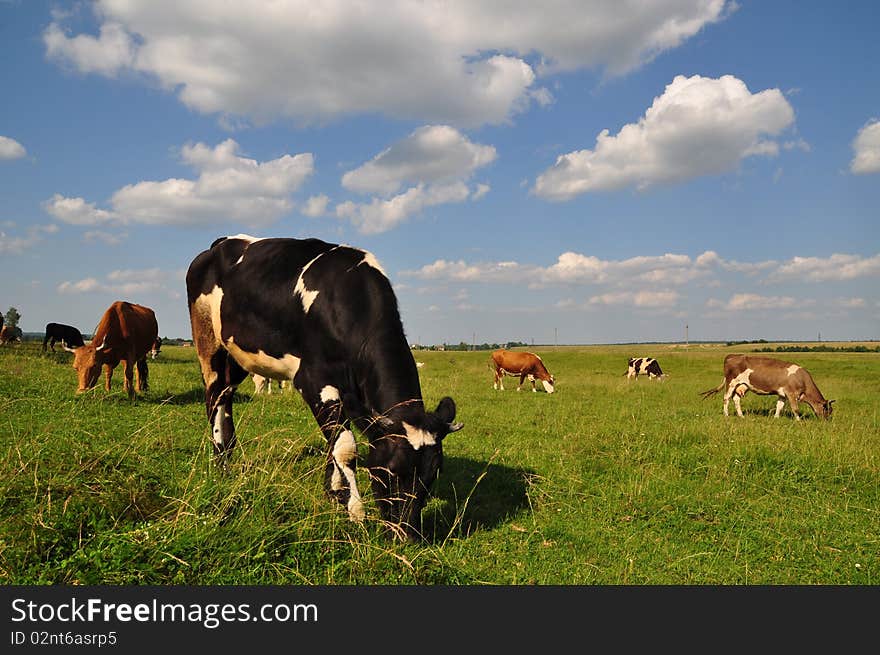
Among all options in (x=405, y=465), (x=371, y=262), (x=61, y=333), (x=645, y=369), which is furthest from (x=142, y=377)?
(x=645, y=369)

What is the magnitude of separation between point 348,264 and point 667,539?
16.0 ft

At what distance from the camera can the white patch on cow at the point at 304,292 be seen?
6902mm

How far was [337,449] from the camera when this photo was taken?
6.13 meters

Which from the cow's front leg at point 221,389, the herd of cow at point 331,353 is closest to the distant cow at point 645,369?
the cow's front leg at point 221,389

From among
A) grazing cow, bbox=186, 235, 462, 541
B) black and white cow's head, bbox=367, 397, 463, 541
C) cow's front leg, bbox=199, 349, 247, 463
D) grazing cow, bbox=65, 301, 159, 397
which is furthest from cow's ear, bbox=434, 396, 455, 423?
grazing cow, bbox=65, 301, 159, 397

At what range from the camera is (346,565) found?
432 cm

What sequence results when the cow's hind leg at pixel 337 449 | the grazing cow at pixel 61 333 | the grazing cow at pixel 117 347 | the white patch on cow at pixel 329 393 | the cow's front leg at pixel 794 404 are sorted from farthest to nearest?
the grazing cow at pixel 61 333, the cow's front leg at pixel 794 404, the grazing cow at pixel 117 347, the white patch on cow at pixel 329 393, the cow's hind leg at pixel 337 449

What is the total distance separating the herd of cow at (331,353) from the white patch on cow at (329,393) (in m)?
0.01

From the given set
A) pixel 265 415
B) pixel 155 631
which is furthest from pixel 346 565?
pixel 265 415

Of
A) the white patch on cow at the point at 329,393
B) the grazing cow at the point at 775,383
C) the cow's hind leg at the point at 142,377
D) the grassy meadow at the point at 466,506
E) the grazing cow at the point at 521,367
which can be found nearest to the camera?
the grassy meadow at the point at 466,506

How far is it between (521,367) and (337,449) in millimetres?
22332

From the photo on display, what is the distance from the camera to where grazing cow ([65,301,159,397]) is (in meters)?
13.9

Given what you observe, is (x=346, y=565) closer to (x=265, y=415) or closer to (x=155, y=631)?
(x=155, y=631)

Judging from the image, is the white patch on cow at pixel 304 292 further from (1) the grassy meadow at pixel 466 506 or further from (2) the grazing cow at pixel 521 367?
(2) the grazing cow at pixel 521 367
